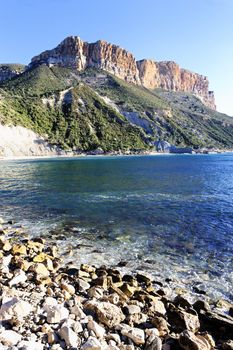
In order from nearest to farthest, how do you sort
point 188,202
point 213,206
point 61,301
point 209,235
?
point 61,301 < point 209,235 < point 213,206 < point 188,202

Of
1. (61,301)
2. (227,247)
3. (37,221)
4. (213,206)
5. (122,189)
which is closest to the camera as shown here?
(61,301)

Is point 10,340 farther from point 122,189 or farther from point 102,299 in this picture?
point 122,189

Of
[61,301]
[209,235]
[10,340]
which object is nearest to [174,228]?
[209,235]

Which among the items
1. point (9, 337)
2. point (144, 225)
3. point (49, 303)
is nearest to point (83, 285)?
point (49, 303)

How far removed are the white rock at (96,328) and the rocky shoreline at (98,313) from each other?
1 centimetres

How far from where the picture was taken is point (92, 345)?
7223 mm

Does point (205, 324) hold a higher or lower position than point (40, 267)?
lower

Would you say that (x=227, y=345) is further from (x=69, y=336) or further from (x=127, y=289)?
(x=69, y=336)

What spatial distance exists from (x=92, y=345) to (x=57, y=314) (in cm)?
170

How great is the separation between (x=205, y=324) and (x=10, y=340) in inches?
267

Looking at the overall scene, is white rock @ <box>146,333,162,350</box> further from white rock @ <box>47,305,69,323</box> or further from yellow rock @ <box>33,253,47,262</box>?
yellow rock @ <box>33,253,47,262</box>

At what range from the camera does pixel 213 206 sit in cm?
3159

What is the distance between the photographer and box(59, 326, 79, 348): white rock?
7.39 metres

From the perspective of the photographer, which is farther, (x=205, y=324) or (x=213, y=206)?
(x=213, y=206)
